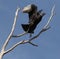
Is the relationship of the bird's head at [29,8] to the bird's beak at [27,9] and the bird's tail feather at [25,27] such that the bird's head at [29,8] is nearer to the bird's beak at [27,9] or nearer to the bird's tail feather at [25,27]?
A: the bird's beak at [27,9]

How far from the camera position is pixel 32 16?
698 centimetres

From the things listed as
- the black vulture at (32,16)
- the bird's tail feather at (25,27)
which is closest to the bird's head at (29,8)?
the black vulture at (32,16)

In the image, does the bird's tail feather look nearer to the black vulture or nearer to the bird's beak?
the black vulture

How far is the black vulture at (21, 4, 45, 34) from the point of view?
6.92m

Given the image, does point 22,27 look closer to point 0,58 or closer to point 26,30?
point 26,30

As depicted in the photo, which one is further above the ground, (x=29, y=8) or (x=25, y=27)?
(x=29, y=8)

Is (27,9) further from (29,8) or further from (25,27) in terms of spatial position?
(25,27)

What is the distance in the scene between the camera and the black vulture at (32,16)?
22.7ft

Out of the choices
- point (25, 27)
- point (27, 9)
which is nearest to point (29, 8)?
point (27, 9)

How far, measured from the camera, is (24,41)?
7.05m

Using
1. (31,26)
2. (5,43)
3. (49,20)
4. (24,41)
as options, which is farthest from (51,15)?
(5,43)

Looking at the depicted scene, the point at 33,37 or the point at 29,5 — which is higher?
the point at 29,5

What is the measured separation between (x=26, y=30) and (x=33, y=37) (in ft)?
1.08

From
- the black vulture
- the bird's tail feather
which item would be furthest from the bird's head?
the bird's tail feather
